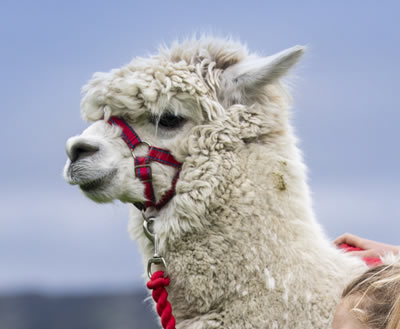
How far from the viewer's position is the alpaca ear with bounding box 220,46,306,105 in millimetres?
3676

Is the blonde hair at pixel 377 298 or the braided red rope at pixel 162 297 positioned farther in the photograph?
the braided red rope at pixel 162 297

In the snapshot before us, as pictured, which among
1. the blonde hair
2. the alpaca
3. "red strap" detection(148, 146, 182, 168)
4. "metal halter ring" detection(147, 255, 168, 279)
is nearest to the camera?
the blonde hair

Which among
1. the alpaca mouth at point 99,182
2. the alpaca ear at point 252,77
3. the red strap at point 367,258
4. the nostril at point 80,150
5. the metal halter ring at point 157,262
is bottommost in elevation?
the red strap at point 367,258

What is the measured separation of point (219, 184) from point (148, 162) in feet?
1.07

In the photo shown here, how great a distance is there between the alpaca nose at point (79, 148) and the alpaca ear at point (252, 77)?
643mm

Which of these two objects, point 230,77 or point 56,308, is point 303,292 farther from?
point 56,308

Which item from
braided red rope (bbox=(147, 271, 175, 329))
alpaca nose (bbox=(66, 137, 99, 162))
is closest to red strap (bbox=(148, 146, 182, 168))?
alpaca nose (bbox=(66, 137, 99, 162))

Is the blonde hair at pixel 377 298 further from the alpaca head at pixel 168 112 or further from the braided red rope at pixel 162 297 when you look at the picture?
the alpaca head at pixel 168 112

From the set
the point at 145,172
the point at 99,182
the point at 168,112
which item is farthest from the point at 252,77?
the point at 99,182

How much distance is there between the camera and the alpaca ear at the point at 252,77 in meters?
3.68

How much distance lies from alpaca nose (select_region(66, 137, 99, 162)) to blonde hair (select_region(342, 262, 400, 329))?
126 centimetres

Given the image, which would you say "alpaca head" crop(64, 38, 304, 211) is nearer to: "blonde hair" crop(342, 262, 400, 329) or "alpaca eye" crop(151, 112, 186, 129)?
"alpaca eye" crop(151, 112, 186, 129)

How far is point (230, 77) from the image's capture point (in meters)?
3.76

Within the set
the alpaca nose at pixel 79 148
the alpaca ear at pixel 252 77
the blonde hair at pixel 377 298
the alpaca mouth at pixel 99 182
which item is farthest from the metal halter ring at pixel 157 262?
the blonde hair at pixel 377 298
